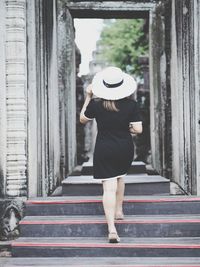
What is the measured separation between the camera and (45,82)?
23.6ft

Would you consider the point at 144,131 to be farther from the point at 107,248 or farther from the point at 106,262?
the point at 106,262

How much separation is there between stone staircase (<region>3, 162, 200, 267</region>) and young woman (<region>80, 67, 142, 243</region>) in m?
0.26

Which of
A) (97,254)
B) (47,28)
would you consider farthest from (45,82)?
(97,254)

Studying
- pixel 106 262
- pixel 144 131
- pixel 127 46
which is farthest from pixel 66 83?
pixel 127 46

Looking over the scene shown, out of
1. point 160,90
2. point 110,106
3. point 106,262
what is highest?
point 160,90

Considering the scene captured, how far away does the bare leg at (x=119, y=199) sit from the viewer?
223 inches

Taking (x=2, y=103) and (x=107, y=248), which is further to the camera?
(x=2, y=103)

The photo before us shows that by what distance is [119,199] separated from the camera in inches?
228

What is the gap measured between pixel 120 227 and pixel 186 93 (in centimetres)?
246

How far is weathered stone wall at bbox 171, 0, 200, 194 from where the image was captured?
22.2 ft

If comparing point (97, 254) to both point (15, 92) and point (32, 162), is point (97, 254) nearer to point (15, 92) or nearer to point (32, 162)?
point (32, 162)

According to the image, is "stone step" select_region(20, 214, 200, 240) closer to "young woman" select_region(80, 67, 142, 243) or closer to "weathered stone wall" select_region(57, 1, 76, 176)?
"young woman" select_region(80, 67, 142, 243)

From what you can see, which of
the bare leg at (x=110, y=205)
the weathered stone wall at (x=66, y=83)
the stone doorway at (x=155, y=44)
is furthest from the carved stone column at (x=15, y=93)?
the stone doorway at (x=155, y=44)

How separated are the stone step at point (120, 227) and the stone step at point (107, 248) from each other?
12 cm
